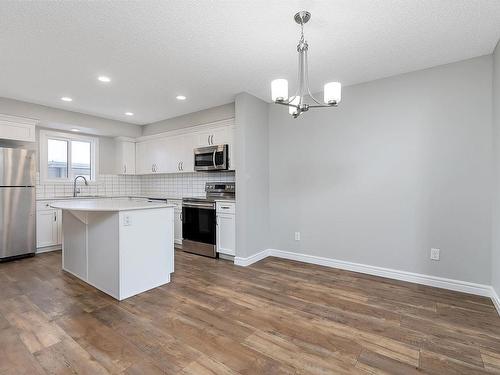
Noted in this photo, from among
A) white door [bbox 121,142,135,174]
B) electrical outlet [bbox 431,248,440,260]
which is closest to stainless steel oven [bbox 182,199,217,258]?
white door [bbox 121,142,135,174]

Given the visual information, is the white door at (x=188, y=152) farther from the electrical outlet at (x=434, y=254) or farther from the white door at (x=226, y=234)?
the electrical outlet at (x=434, y=254)

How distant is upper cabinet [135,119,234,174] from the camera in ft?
14.0

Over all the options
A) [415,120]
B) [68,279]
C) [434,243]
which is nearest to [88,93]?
[68,279]

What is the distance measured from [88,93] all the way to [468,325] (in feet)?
16.5

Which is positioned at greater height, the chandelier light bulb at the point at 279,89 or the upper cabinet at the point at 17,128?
the upper cabinet at the point at 17,128

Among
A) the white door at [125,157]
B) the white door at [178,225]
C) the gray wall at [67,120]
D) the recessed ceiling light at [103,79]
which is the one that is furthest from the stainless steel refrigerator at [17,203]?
the white door at [178,225]

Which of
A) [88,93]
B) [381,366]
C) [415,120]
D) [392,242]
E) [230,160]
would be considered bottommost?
[381,366]

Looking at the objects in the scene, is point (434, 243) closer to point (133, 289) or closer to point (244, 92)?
point (244, 92)

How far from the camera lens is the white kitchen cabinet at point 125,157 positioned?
568cm

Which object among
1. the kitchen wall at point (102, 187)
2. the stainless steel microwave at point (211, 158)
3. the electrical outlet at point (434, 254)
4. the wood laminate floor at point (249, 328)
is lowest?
the wood laminate floor at point (249, 328)

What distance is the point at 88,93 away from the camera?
370cm

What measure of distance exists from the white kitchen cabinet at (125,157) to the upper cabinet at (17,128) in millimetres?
1634

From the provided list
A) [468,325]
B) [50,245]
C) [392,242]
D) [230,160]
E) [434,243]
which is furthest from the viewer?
[50,245]

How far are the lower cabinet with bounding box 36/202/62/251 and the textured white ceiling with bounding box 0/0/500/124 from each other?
190 cm
